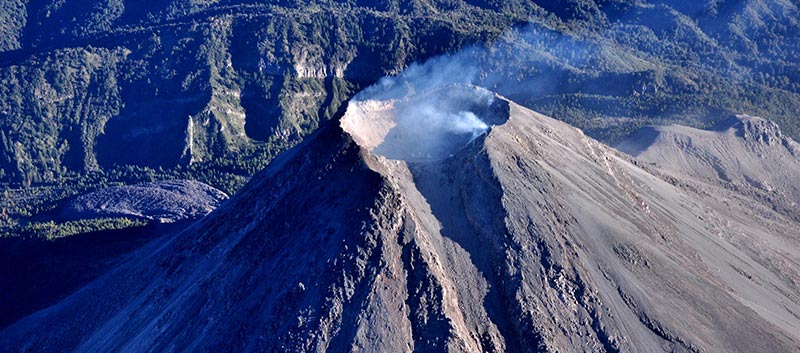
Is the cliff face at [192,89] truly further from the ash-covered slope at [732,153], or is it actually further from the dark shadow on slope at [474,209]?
the dark shadow on slope at [474,209]

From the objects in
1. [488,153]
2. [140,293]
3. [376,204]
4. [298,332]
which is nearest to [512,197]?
[488,153]

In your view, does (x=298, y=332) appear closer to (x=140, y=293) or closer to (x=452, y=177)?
(x=452, y=177)

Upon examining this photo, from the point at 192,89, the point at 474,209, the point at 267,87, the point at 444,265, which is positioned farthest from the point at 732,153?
the point at 192,89

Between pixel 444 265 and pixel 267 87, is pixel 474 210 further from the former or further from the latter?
pixel 267 87

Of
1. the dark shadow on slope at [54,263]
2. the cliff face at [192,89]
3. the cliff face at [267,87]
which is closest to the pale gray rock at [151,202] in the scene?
the dark shadow on slope at [54,263]

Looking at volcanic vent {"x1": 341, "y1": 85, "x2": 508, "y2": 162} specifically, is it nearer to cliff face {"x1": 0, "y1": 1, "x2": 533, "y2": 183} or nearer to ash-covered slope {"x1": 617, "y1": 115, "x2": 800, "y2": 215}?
ash-covered slope {"x1": 617, "y1": 115, "x2": 800, "y2": 215}

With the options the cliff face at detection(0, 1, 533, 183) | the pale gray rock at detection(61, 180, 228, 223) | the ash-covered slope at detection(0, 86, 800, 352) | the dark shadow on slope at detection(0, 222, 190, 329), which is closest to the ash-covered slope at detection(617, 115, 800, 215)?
the ash-covered slope at detection(0, 86, 800, 352)
